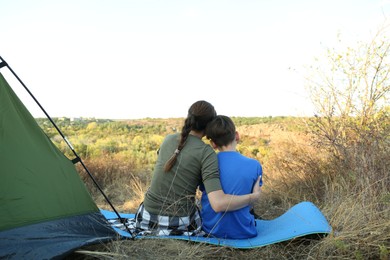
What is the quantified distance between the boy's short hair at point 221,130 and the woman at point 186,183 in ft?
0.18

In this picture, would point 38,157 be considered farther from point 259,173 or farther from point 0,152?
point 259,173

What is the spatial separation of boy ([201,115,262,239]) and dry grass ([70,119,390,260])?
230 millimetres

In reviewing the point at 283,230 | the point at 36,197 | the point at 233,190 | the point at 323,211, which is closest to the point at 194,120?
the point at 233,190

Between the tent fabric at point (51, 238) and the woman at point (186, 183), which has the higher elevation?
the woman at point (186, 183)

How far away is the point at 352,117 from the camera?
5465 mm

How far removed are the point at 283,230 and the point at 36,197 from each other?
7.46 feet

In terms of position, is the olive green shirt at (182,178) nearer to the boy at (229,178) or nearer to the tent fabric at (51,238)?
the boy at (229,178)

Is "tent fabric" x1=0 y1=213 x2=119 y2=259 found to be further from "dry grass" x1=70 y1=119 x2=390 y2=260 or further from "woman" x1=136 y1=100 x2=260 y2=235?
"woman" x1=136 y1=100 x2=260 y2=235

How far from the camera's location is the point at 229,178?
322cm

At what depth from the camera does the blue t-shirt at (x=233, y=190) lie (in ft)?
10.6

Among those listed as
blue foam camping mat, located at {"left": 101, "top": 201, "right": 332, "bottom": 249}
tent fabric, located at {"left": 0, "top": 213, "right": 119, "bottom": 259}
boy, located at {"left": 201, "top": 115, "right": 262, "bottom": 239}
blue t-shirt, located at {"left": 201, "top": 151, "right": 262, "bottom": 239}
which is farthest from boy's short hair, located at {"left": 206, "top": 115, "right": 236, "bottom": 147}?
tent fabric, located at {"left": 0, "top": 213, "right": 119, "bottom": 259}

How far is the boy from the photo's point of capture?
10.6ft

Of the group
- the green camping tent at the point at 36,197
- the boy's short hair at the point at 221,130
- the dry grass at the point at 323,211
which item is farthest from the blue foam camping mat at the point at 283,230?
the boy's short hair at the point at 221,130

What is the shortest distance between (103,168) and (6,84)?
566 centimetres
